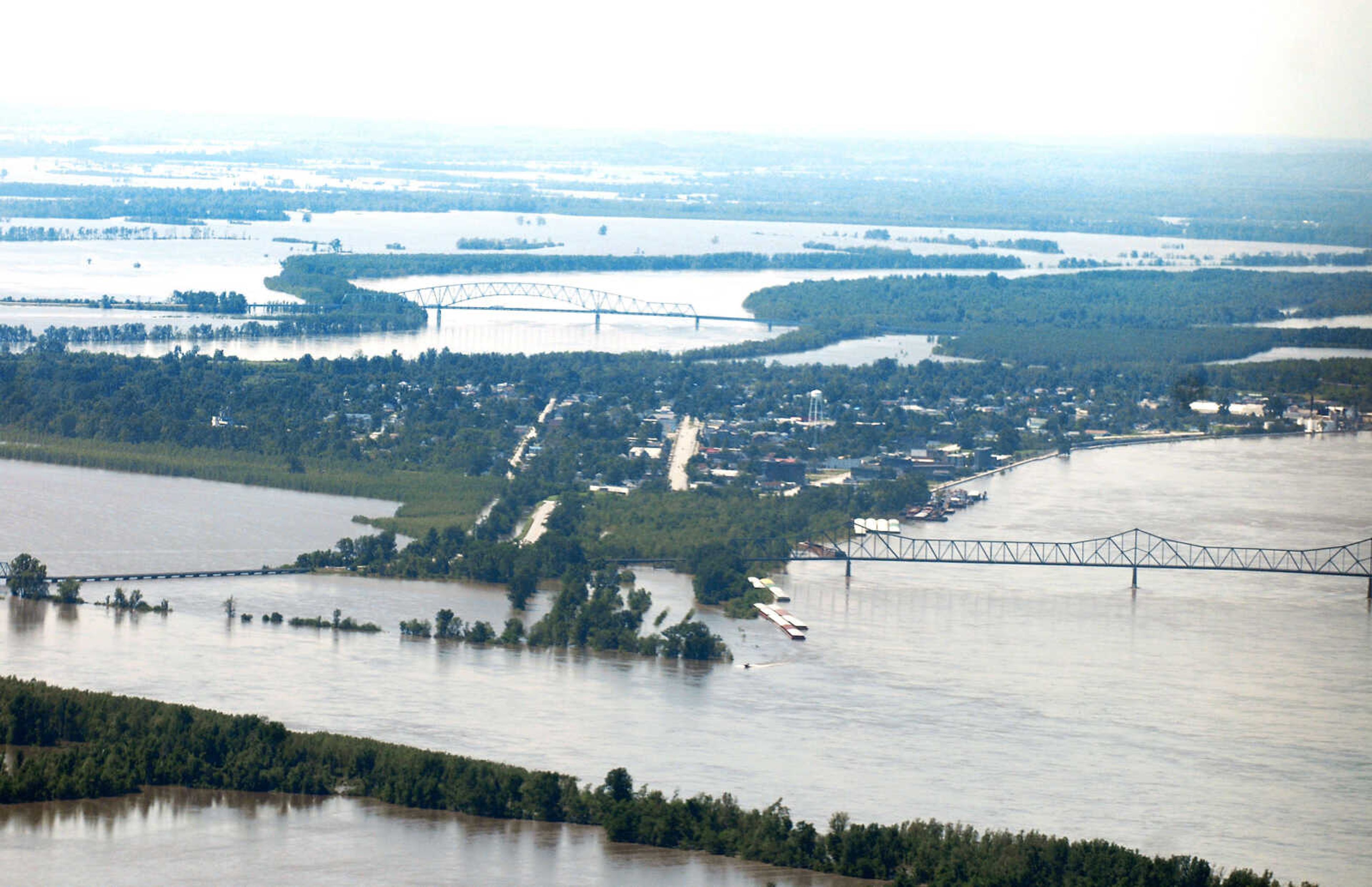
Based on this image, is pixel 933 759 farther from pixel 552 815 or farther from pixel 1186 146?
pixel 1186 146

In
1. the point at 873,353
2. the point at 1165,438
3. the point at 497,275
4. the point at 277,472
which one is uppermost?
the point at 497,275

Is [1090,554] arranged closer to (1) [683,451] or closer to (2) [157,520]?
(1) [683,451]

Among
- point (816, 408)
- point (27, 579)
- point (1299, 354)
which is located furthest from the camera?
point (1299, 354)

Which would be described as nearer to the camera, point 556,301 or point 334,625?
point 334,625

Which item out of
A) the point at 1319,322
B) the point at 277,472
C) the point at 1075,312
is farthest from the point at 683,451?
the point at 1075,312

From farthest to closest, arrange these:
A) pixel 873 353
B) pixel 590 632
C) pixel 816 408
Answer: pixel 873 353
pixel 816 408
pixel 590 632

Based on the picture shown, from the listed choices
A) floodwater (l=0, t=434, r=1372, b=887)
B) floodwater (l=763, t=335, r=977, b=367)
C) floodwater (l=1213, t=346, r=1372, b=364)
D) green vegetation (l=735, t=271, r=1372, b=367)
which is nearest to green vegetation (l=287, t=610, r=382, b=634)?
floodwater (l=0, t=434, r=1372, b=887)

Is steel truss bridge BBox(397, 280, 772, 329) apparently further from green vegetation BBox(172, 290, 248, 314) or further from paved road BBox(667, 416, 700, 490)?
paved road BBox(667, 416, 700, 490)

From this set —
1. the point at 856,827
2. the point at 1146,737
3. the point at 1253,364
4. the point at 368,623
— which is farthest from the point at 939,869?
the point at 1253,364
